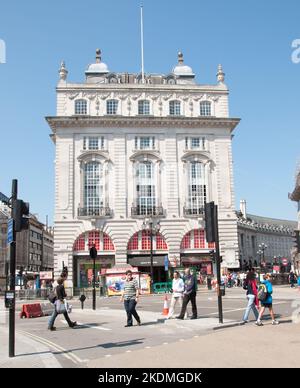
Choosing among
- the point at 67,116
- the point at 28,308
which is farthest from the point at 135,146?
the point at 28,308

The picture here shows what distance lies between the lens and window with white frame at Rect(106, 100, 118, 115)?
56.9 metres

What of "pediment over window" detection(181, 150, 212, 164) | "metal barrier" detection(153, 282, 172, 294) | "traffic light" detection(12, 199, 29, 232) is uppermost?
"pediment over window" detection(181, 150, 212, 164)

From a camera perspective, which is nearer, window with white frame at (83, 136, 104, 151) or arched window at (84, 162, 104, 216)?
arched window at (84, 162, 104, 216)

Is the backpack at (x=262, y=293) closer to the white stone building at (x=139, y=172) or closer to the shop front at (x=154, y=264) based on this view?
the shop front at (x=154, y=264)

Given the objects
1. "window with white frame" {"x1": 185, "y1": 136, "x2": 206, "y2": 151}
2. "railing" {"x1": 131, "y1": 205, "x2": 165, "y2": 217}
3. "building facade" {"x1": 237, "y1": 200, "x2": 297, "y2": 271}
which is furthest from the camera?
"building facade" {"x1": 237, "y1": 200, "x2": 297, "y2": 271}

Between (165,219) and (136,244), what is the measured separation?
432cm

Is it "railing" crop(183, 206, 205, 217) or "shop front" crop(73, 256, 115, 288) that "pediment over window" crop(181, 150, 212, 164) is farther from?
"shop front" crop(73, 256, 115, 288)

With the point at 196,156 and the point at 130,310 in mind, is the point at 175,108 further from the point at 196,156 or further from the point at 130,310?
the point at 130,310

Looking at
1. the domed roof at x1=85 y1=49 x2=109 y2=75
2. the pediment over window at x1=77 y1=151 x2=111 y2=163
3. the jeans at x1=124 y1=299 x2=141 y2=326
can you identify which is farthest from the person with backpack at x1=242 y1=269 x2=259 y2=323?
the domed roof at x1=85 y1=49 x2=109 y2=75

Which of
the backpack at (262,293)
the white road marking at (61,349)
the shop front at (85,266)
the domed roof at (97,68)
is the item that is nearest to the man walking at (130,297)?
the white road marking at (61,349)

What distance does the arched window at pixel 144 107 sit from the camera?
188 feet

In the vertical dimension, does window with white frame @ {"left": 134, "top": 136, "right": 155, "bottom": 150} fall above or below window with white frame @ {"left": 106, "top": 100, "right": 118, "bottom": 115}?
below

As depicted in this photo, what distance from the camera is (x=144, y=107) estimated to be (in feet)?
188

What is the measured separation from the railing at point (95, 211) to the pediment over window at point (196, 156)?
10725 mm
